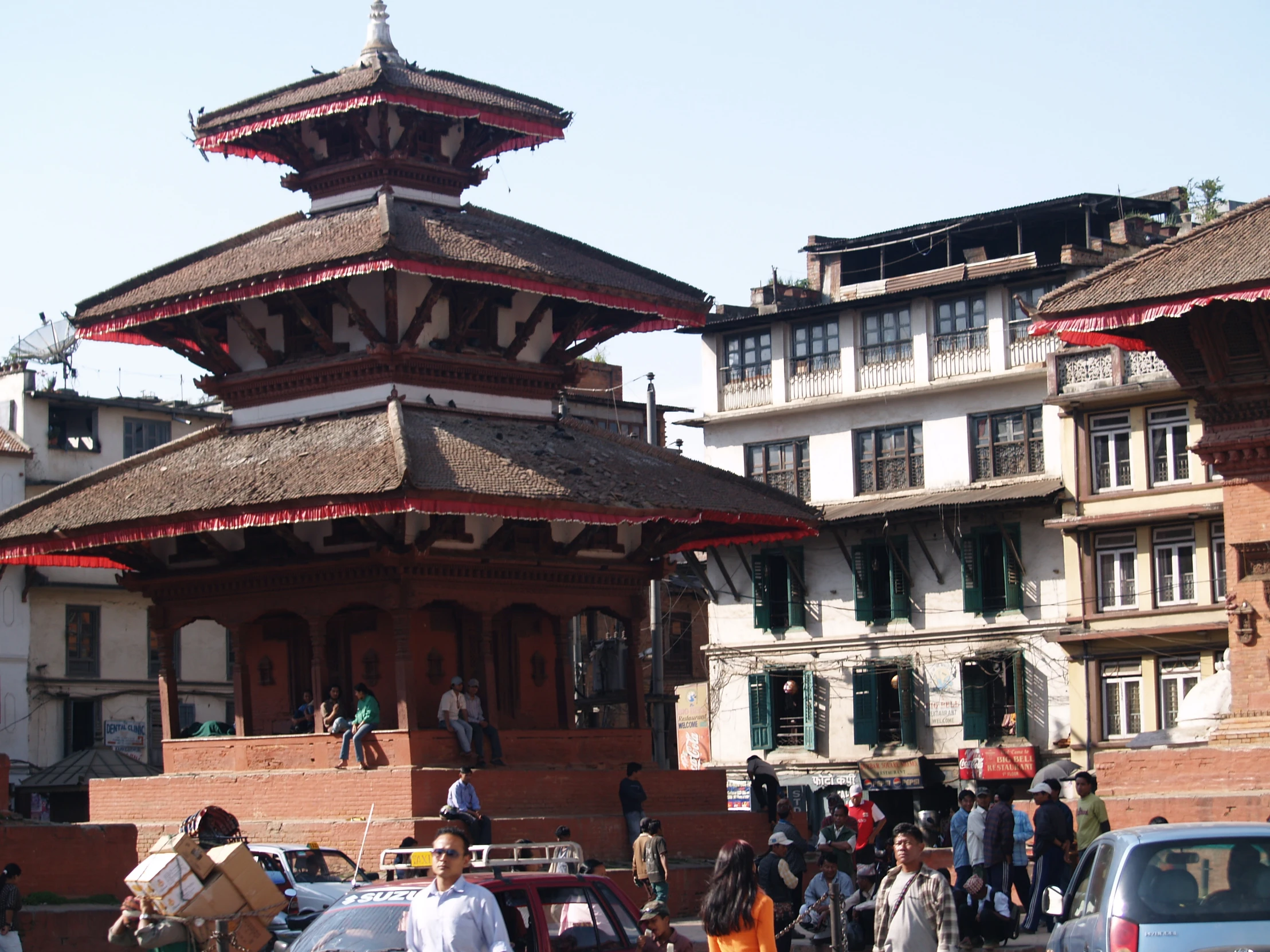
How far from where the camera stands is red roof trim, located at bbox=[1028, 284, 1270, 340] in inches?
845

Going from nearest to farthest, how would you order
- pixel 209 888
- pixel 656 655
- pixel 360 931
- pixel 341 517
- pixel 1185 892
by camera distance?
pixel 1185 892 < pixel 360 931 < pixel 209 888 < pixel 341 517 < pixel 656 655

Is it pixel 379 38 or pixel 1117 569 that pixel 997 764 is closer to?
pixel 1117 569

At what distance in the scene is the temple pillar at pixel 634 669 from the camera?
27.7m

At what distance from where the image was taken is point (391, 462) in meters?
23.2

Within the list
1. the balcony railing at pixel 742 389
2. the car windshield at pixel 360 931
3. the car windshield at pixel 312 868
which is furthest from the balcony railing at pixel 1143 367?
the car windshield at pixel 360 931

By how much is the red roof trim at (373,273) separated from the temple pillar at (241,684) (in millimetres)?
4528

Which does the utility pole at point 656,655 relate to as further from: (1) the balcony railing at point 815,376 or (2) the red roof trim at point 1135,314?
(2) the red roof trim at point 1135,314

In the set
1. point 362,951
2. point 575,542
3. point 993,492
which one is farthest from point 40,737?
point 362,951

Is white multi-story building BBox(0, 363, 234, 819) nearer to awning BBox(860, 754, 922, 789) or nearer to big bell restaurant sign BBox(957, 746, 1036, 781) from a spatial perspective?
awning BBox(860, 754, 922, 789)

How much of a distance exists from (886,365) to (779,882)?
36.0 metres

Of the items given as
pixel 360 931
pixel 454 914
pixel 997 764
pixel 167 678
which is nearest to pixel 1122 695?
pixel 997 764

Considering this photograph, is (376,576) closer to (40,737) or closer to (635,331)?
(635,331)

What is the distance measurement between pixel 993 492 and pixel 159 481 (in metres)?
28.4

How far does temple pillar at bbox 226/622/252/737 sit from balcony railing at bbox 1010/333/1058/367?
92.7 feet
